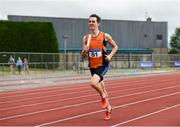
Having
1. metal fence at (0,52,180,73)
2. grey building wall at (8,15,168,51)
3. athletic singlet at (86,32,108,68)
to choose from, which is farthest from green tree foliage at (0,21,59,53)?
athletic singlet at (86,32,108,68)

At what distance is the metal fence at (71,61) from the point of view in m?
33.8

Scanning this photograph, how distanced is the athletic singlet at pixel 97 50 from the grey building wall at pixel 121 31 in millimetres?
66967

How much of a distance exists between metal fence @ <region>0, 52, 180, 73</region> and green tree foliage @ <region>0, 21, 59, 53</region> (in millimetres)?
7296

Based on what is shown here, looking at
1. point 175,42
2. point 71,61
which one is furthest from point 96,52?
point 175,42

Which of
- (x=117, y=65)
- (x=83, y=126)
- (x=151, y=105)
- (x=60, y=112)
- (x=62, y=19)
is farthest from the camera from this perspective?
(x=62, y=19)

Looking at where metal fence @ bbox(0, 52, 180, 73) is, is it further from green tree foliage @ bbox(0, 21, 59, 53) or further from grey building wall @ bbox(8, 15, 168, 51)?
grey building wall @ bbox(8, 15, 168, 51)

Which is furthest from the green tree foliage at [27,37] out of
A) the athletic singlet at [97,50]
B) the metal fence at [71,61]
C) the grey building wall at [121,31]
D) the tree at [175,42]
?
the tree at [175,42]

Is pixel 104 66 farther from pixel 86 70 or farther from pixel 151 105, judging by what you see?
pixel 86 70

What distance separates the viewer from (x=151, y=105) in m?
12.9

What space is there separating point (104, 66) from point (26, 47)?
144 feet

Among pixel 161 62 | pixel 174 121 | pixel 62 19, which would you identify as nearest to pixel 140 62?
pixel 161 62

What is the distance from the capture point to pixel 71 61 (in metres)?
39.6

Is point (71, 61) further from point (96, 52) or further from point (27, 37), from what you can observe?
point (96, 52)

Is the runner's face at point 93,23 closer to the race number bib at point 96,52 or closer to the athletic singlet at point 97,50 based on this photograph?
the athletic singlet at point 97,50
